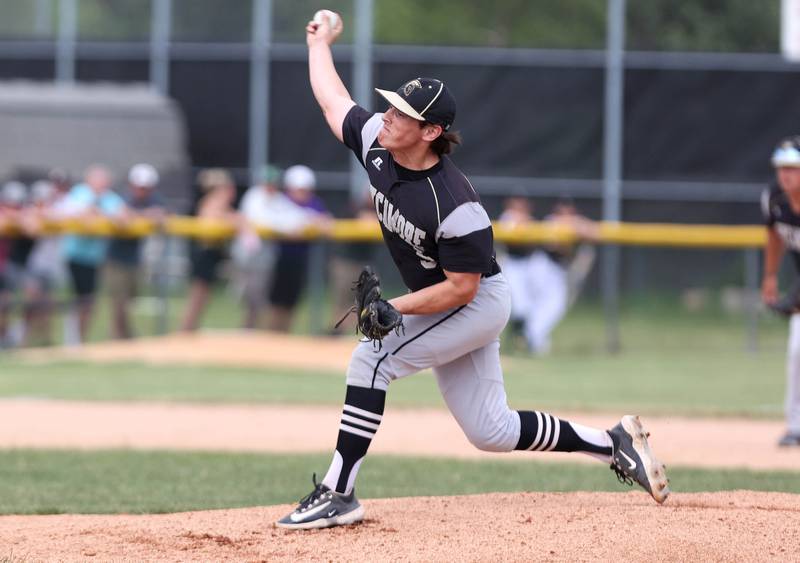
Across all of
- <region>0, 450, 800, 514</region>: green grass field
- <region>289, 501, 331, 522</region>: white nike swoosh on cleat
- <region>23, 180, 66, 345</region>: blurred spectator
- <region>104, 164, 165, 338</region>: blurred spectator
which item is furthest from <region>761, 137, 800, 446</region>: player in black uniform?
<region>23, 180, 66, 345</region>: blurred spectator

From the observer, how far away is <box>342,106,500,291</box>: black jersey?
5715 millimetres

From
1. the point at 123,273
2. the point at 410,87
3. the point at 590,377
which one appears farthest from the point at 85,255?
the point at 410,87

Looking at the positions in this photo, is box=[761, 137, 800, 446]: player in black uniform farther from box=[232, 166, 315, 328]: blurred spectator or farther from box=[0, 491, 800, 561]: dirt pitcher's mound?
box=[232, 166, 315, 328]: blurred spectator

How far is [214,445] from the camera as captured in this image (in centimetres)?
945

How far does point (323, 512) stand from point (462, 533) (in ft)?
2.08

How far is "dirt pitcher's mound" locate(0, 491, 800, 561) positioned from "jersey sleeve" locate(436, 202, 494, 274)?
3.59 ft

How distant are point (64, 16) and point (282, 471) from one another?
1789cm

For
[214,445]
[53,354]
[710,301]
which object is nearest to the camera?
[214,445]

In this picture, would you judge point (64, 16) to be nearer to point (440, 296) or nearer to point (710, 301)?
point (710, 301)

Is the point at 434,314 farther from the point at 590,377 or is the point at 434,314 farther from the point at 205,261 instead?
the point at 205,261

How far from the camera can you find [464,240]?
5.71 m

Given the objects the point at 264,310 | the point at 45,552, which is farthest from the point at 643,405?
the point at 45,552

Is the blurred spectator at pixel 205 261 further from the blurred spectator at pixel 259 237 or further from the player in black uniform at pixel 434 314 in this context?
the player in black uniform at pixel 434 314

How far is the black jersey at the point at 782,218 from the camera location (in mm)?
9234
